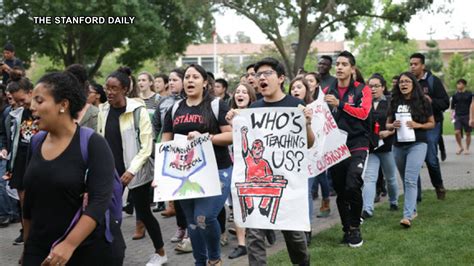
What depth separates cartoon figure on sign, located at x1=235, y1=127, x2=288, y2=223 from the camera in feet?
17.4

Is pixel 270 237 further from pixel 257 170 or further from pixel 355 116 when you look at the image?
pixel 257 170

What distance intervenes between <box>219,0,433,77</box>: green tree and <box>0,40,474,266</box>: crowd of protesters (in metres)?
15.8

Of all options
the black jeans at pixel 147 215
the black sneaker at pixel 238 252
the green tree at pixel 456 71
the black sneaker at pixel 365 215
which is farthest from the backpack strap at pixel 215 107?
the green tree at pixel 456 71

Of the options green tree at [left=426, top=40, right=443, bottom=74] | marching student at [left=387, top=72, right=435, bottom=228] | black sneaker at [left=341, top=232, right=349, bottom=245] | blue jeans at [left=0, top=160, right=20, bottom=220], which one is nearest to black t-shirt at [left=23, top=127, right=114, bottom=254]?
black sneaker at [left=341, top=232, right=349, bottom=245]

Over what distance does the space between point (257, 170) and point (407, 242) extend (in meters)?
2.63

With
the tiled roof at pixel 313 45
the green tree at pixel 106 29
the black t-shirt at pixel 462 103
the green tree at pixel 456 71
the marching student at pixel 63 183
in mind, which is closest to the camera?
the marching student at pixel 63 183

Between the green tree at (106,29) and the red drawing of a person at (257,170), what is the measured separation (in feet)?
67.6

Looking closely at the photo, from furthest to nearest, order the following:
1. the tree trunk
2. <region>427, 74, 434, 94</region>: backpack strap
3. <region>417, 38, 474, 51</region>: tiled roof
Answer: <region>417, 38, 474, 51</region>: tiled roof, the tree trunk, <region>427, 74, 434, 94</region>: backpack strap

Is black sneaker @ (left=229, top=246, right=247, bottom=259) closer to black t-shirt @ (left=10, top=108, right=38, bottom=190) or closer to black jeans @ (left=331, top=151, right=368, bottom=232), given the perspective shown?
black jeans @ (left=331, top=151, right=368, bottom=232)

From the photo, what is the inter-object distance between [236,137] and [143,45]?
74.7 feet

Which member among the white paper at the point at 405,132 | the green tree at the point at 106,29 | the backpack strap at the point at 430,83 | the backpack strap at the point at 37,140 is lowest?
the white paper at the point at 405,132

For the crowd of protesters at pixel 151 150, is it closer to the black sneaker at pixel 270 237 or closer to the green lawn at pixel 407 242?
the black sneaker at pixel 270 237

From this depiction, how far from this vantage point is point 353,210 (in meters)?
7.16

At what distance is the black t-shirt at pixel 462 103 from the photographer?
61.5 feet
